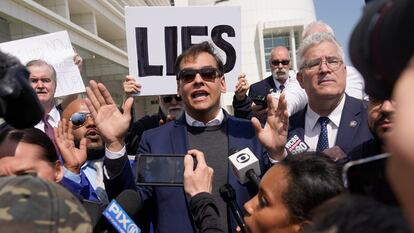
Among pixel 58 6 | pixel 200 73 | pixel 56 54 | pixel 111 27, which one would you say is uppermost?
pixel 58 6

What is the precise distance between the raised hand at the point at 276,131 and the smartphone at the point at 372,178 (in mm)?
1430

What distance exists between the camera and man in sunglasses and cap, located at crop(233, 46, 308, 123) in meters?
2.78

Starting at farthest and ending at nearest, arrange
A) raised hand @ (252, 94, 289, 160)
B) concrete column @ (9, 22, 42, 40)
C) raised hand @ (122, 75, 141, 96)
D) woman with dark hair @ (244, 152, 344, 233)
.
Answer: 1. concrete column @ (9, 22, 42, 40)
2. raised hand @ (122, 75, 141, 96)
3. raised hand @ (252, 94, 289, 160)
4. woman with dark hair @ (244, 152, 344, 233)

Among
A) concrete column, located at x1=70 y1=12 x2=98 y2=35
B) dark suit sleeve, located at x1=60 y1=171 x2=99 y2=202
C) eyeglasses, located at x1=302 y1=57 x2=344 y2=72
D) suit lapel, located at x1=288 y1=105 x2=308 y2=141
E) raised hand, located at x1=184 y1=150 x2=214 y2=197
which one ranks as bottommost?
dark suit sleeve, located at x1=60 y1=171 x2=99 y2=202

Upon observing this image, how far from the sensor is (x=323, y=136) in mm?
2395

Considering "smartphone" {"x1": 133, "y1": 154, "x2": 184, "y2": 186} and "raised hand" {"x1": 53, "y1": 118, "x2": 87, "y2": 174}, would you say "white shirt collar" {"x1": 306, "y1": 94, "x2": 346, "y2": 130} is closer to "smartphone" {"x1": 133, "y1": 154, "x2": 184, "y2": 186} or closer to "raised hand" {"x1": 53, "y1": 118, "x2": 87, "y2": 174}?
"smartphone" {"x1": 133, "y1": 154, "x2": 184, "y2": 186}

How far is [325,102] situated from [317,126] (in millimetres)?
137

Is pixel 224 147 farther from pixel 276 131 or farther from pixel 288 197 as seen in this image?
pixel 288 197

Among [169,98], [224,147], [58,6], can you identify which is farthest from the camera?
[58,6]

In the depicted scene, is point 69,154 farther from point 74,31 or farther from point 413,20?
point 74,31

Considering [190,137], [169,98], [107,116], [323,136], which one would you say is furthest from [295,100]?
[169,98]

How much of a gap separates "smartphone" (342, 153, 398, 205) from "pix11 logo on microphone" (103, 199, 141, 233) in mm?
1340

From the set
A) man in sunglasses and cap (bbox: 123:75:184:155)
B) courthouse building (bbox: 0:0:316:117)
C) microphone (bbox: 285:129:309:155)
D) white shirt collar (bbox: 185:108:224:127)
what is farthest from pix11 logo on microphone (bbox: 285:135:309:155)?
courthouse building (bbox: 0:0:316:117)

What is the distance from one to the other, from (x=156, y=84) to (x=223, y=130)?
952 millimetres
